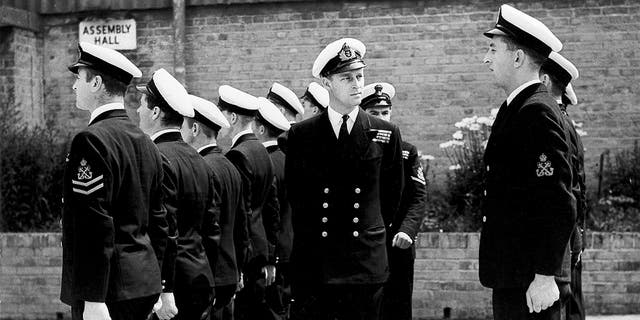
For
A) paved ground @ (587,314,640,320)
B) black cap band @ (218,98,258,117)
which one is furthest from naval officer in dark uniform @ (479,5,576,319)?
paved ground @ (587,314,640,320)

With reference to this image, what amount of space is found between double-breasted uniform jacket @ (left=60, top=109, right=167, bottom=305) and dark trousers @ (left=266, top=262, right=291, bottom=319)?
2.93 m

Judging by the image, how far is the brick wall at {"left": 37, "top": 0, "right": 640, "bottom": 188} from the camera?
1248 centimetres

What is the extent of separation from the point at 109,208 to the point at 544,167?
1.98 meters

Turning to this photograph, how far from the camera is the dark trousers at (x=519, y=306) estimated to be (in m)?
4.59

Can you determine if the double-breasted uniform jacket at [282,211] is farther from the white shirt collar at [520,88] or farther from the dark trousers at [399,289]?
the white shirt collar at [520,88]

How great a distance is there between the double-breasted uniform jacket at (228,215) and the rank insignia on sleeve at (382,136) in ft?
3.80

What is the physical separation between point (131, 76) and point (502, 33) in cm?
183

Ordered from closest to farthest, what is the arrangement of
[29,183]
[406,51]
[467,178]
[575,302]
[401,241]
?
[575,302]
[401,241]
[467,178]
[29,183]
[406,51]

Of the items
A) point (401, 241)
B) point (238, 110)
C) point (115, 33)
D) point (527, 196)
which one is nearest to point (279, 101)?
point (238, 110)

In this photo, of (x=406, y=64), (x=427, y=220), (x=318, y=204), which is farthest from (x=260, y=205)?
(x=406, y=64)

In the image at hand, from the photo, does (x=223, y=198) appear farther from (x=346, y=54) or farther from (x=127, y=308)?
(x=127, y=308)

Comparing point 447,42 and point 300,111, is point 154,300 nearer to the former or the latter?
point 300,111

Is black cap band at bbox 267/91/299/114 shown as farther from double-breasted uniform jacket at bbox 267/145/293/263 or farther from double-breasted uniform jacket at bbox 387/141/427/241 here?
double-breasted uniform jacket at bbox 387/141/427/241

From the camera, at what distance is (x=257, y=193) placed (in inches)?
292
